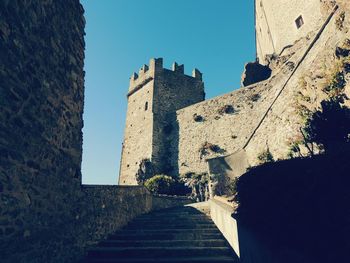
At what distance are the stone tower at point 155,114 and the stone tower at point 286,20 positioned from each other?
28.7ft

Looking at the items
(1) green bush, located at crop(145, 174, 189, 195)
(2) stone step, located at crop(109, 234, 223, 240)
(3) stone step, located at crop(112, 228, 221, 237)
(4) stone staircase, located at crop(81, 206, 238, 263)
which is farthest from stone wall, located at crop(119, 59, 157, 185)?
(2) stone step, located at crop(109, 234, 223, 240)

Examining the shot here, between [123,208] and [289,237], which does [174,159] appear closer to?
[123,208]

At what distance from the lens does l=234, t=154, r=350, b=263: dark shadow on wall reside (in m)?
1.99

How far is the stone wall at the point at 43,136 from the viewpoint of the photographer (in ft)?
10.7

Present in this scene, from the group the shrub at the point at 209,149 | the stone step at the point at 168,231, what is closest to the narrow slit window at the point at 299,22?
the shrub at the point at 209,149

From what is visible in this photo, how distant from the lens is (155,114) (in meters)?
25.5

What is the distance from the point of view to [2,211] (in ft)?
10.1

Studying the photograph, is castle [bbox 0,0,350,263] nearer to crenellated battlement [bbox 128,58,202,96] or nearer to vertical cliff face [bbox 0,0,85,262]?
vertical cliff face [bbox 0,0,85,262]

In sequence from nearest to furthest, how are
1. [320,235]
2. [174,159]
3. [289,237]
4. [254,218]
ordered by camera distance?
1. [320,235]
2. [289,237]
3. [254,218]
4. [174,159]

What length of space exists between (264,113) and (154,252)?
24.2ft

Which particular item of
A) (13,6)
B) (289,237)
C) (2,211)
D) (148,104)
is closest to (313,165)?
(289,237)

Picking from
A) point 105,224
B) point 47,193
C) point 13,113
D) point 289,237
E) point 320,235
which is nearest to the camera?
point 320,235

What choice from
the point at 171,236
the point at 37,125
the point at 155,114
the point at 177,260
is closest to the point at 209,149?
the point at 155,114

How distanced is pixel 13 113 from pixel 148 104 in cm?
2339
